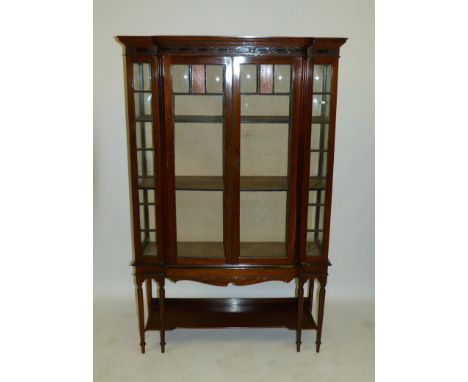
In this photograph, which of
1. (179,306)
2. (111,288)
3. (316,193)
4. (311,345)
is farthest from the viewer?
(111,288)

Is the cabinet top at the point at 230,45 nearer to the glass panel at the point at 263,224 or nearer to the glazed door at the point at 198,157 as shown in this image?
the glazed door at the point at 198,157

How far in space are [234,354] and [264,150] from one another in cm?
139

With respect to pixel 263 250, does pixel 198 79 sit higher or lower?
higher

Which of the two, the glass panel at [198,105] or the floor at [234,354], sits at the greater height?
the glass panel at [198,105]

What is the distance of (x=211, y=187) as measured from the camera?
2.58m

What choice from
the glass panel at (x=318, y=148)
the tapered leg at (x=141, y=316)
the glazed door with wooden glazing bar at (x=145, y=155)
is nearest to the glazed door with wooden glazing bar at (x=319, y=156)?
the glass panel at (x=318, y=148)

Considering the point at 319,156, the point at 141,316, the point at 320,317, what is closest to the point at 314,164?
the point at 319,156

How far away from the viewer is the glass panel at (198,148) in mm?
2510

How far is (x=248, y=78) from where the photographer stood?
2.41m

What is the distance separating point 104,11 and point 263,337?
9.03ft

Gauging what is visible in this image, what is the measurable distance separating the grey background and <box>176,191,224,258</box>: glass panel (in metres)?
0.91

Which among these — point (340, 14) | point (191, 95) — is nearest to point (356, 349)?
point (191, 95)

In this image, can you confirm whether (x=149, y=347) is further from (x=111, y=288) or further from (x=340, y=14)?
(x=340, y=14)

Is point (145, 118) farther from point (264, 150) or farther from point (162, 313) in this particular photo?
point (162, 313)
